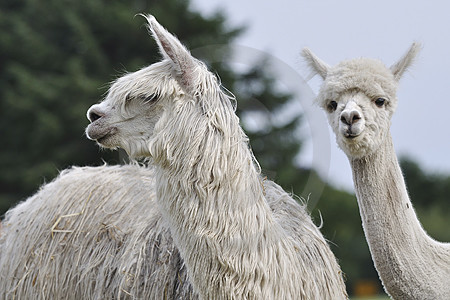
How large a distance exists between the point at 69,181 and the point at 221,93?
81.2 inches

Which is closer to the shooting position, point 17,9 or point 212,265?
point 212,265

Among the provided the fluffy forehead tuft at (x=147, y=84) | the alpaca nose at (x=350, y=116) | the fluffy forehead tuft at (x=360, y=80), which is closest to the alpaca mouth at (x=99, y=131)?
the fluffy forehead tuft at (x=147, y=84)

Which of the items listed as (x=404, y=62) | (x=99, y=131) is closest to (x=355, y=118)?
(x=404, y=62)

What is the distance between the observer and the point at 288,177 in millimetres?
18031

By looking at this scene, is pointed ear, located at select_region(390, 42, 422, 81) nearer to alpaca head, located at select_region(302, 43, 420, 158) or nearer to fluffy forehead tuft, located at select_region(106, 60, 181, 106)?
alpaca head, located at select_region(302, 43, 420, 158)

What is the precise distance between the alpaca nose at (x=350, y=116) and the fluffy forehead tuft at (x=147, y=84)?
42.0 inches

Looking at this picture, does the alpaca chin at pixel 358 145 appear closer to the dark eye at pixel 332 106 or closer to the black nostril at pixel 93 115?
the dark eye at pixel 332 106

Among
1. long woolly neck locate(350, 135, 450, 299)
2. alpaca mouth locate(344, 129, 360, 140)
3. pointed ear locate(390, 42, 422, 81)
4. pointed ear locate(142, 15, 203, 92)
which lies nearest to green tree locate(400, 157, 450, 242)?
pointed ear locate(390, 42, 422, 81)

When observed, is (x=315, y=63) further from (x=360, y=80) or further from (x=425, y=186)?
(x=425, y=186)

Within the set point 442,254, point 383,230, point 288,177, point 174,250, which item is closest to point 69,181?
point 174,250

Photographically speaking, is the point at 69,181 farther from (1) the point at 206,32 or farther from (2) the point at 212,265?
(1) the point at 206,32

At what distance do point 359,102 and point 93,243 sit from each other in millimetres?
2046

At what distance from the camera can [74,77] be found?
18797 millimetres

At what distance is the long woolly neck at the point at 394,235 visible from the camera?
13.5 feet
